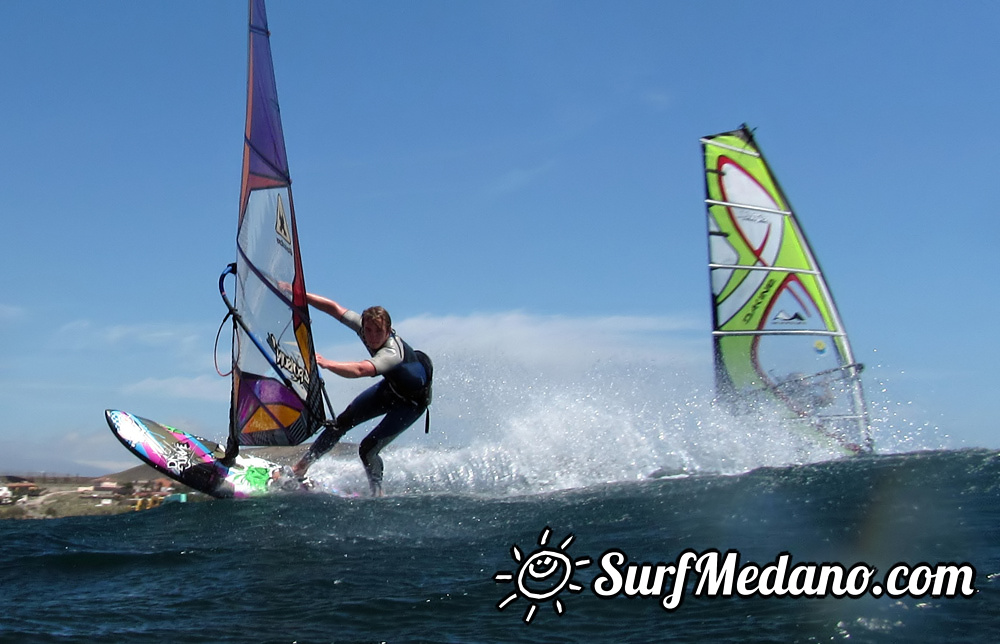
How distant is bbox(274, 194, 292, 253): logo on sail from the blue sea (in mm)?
2032

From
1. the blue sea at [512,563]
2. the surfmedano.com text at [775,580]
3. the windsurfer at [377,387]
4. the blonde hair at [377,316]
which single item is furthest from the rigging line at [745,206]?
A: the surfmedano.com text at [775,580]

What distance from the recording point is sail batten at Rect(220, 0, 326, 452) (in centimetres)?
694

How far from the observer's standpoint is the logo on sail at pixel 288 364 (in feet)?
23.1

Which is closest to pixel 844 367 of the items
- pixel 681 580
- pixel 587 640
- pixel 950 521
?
pixel 950 521

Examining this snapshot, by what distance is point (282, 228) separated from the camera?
714 centimetres

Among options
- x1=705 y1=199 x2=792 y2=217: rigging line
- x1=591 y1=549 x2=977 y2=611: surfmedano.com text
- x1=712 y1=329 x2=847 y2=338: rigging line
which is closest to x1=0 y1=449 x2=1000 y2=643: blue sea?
x1=591 y1=549 x2=977 y2=611: surfmedano.com text

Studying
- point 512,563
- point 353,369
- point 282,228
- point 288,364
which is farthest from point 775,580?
point 282,228

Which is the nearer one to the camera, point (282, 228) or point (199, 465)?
point (282, 228)

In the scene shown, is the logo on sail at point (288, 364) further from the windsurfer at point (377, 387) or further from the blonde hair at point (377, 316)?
the blonde hair at point (377, 316)

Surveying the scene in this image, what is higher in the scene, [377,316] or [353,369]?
[377,316]

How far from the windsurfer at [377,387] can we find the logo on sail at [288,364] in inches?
14.1

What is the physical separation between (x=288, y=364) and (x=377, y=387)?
0.75m

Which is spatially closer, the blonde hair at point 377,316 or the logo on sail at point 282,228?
the blonde hair at point 377,316

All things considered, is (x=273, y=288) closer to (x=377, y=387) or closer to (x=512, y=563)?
(x=377, y=387)
